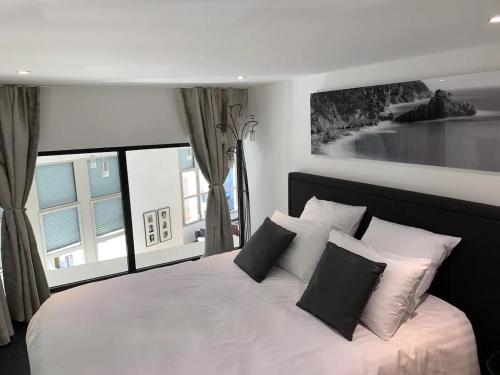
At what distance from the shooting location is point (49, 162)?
145 inches

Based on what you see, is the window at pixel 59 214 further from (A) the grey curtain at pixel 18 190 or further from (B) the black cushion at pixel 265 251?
(B) the black cushion at pixel 265 251

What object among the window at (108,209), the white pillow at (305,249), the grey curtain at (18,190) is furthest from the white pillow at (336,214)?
the grey curtain at (18,190)

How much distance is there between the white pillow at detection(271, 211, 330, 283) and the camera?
8.48 feet

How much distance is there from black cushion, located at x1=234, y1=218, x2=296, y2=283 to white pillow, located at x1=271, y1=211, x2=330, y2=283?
0.06 m

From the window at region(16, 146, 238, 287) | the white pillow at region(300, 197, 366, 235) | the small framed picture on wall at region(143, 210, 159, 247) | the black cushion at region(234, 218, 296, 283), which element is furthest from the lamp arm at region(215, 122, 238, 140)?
the black cushion at region(234, 218, 296, 283)

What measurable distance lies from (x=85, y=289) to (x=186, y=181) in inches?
87.0

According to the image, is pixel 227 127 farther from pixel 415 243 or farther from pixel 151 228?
pixel 415 243

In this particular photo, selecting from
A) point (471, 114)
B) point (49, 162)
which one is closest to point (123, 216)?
point (49, 162)

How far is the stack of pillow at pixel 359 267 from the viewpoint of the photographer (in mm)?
1959

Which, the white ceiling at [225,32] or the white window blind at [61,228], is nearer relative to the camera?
the white ceiling at [225,32]

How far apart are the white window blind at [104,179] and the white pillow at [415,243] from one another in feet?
9.11

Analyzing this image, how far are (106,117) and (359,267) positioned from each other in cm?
286

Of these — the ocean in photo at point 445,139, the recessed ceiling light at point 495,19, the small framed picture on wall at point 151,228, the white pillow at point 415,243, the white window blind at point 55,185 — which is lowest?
the small framed picture on wall at point 151,228

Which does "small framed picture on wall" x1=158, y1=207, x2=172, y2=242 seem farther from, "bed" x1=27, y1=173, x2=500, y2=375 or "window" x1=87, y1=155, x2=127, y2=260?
"bed" x1=27, y1=173, x2=500, y2=375
